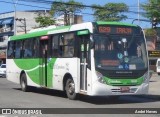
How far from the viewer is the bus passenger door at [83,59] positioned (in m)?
17.1

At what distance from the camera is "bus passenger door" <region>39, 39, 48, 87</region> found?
814 inches

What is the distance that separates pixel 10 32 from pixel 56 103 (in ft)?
208

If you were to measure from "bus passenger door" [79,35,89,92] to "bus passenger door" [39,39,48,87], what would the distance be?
3.53 m

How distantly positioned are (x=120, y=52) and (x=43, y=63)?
16.7ft

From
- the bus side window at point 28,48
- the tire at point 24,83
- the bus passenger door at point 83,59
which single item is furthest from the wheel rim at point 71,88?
the tire at point 24,83

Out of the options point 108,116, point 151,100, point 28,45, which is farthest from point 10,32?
point 108,116

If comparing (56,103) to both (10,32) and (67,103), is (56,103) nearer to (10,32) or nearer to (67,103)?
(67,103)

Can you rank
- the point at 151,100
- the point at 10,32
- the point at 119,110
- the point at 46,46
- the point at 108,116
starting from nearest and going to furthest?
1. the point at 108,116
2. the point at 119,110
3. the point at 151,100
4. the point at 46,46
5. the point at 10,32

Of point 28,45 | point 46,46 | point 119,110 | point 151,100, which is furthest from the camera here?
point 28,45

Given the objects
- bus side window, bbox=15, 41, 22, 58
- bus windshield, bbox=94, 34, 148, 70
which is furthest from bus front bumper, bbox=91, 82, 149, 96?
Answer: bus side window, bbox=15, 41, 22, 58

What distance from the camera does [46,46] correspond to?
2064cm

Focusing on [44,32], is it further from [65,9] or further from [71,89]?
[65,9]

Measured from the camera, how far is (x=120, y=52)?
1684cm

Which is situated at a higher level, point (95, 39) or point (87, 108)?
point (95, 39)
